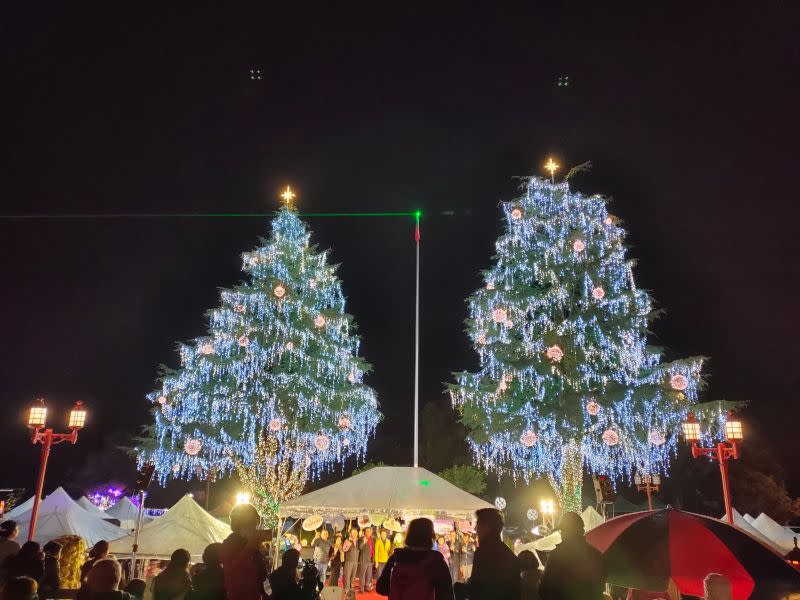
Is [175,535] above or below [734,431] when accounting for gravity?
below

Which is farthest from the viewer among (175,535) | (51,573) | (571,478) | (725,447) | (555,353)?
(571,478)

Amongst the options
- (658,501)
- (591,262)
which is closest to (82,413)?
(591,262)

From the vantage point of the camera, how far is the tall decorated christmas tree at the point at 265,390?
23688 mm

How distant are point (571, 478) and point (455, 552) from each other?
244 inches

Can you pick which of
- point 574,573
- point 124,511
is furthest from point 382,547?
point 124,511

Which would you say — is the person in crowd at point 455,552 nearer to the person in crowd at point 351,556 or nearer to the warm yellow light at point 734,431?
the person in crowd at point 351,556

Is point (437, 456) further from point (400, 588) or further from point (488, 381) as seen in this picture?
point (400, 588)

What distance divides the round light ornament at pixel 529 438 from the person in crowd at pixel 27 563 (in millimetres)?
15753

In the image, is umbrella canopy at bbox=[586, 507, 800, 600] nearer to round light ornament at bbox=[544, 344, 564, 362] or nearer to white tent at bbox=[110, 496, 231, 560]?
white tent at bbox=[110, 496, 231, 560]

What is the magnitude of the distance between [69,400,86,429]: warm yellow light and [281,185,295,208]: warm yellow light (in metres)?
15.2

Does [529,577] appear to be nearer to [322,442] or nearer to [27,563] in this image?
[27,563]

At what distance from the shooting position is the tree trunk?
20.2m

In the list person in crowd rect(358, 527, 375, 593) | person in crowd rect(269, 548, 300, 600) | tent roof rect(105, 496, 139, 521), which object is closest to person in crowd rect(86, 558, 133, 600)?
person in crowd rect(269, 548, 300, 600)

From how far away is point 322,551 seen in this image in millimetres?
17688
